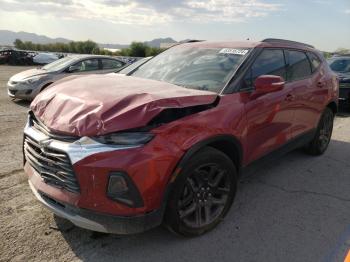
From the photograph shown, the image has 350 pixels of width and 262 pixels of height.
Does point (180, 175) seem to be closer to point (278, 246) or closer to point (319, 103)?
point (278, 246)

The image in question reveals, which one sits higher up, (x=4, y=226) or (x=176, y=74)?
(x=176, y=74)

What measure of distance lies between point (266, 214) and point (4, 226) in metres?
2.64

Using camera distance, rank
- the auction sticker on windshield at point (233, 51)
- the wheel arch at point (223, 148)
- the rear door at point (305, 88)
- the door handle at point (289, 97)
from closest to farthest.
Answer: the wheel arch at point (223, 148), the auction sticker on windshield at point (233, 51), the door handle at point (289, 97), the rear door at point (305, 88)

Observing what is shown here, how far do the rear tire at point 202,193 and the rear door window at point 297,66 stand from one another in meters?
1.95

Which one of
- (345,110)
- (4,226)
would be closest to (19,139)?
(4,226)

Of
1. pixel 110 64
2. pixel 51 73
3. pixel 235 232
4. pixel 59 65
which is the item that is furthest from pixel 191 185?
pixel 110 64

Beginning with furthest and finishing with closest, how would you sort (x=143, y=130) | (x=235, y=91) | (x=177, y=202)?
1. (x=235, y=91)
2. (x=177, y=202)
3. (x=143, y=130)

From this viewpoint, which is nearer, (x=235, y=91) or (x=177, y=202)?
(x=177, y=202)

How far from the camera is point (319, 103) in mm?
5574

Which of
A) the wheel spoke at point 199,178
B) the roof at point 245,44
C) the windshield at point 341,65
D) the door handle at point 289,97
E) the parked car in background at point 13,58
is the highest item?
the roof at point 245,44

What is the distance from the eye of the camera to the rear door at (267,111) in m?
3.88

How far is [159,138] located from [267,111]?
67.9 inches

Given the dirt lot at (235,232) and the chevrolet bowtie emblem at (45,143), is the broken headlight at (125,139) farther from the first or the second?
the dirt lot at (235,232)

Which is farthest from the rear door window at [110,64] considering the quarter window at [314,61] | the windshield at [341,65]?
the quarter window at [314,61]
